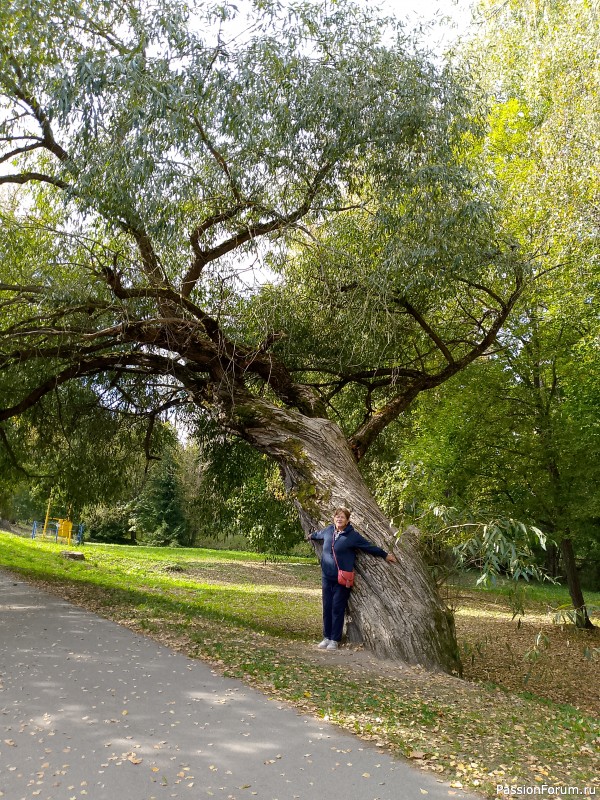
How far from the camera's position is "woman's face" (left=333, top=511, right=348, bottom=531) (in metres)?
8.09

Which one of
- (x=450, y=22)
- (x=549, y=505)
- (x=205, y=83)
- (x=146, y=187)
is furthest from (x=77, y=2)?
(x=549, y=505)

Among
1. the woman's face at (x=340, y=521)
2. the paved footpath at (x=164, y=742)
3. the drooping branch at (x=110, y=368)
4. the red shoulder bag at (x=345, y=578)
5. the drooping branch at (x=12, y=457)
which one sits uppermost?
the drooping branch at (x=110, y=368)

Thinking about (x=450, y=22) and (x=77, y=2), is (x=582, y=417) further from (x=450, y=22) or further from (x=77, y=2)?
(x=77, y=2)

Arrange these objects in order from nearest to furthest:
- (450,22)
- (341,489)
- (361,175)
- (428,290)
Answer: (341,489) < (361,175) < (428,290) < (450,22)

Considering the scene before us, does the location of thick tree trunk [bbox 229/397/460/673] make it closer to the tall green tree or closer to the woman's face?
the woman's face

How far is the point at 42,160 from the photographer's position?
36.1ft

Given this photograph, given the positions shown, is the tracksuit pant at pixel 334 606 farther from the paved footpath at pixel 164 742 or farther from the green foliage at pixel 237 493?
the green foliage at pixel 237 493

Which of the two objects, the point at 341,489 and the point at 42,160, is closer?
the point at 341,489

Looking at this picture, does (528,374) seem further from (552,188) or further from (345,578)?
(345,578)

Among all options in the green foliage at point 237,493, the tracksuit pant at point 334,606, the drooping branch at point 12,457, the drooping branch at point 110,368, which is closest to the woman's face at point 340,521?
the tracksuit pant at point 334,606

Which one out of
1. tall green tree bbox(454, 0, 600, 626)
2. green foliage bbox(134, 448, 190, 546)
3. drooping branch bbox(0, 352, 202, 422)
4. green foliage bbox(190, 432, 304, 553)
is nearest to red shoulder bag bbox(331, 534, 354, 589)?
drooping branch bbox(0, 352, 202, 422)

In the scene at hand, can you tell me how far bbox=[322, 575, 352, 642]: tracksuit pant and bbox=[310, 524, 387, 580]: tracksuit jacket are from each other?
0.12 meters

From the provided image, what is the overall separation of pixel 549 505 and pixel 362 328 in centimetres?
823

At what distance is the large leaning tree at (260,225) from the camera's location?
793 cm
